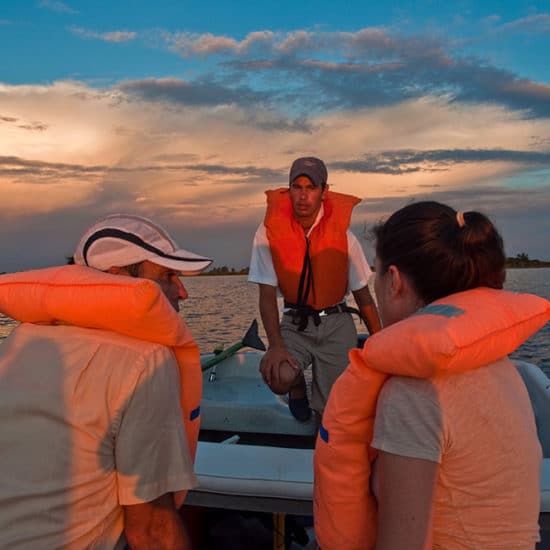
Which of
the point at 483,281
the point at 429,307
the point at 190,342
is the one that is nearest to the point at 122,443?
the point at 190,342

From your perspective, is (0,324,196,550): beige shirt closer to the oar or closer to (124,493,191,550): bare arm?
(124,493,191,550): bare arm

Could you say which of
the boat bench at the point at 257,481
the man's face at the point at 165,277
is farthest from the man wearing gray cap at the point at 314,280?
the man's face at the point at 165,277

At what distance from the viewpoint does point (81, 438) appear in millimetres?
1579

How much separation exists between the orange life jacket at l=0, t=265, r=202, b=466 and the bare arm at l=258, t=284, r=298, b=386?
2093mm

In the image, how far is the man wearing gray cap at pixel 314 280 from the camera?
4.16 meters

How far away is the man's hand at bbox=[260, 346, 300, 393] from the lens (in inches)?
154

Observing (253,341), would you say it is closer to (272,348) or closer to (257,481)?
(272,348)

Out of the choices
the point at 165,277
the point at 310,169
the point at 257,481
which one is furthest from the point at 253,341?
the point at 165,277

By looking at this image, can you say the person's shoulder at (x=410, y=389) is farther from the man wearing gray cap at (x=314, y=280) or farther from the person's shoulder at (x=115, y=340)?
the man wearing gray cap at (x=314, y=280)

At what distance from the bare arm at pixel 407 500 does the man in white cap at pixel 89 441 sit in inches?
23.0

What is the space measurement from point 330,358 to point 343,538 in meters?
2.59

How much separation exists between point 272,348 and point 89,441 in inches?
94.7

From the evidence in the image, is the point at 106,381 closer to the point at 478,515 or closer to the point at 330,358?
the point at 478,515

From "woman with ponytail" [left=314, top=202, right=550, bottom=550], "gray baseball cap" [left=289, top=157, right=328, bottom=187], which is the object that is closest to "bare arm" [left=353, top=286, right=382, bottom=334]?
"gray baseball cap" [left=289, top=157, right=328, bottom=187]
